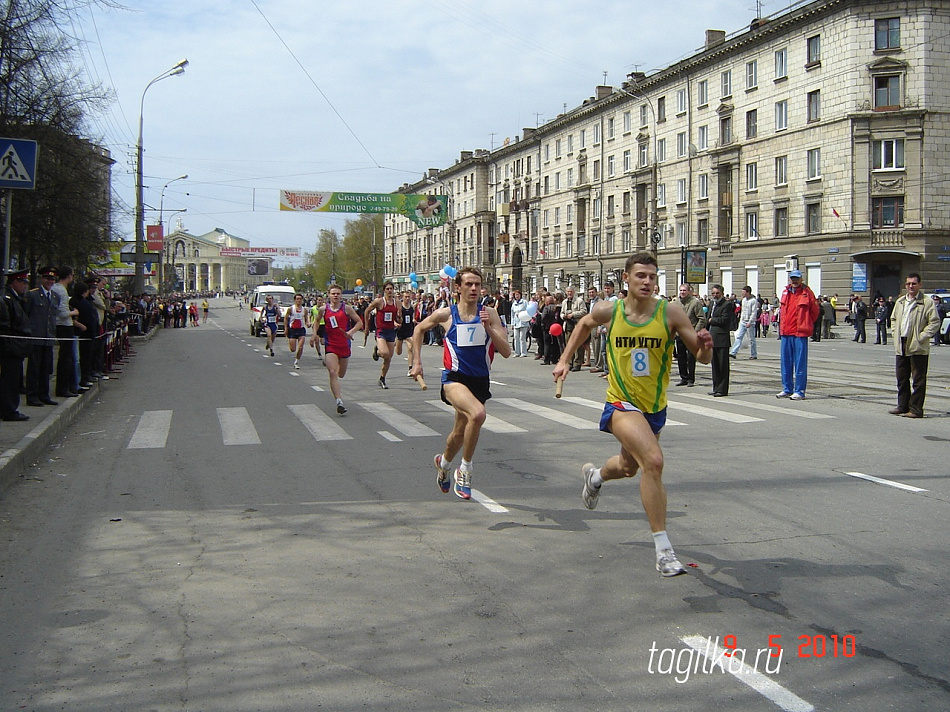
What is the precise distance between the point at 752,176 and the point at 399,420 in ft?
150

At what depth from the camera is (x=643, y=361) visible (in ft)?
18.5

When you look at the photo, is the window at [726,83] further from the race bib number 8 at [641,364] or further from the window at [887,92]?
the race bib number 8 at [641,364]

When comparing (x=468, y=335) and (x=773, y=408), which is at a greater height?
(x=468, y=335)

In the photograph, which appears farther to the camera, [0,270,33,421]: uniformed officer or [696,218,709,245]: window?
[696,218,709,245]: window

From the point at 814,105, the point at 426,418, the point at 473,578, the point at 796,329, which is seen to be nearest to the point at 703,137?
the point at 814,105

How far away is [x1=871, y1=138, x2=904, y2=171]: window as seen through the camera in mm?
45375

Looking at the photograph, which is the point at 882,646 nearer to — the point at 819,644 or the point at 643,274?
the point at 819,644

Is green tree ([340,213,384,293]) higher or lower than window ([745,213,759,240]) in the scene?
higher

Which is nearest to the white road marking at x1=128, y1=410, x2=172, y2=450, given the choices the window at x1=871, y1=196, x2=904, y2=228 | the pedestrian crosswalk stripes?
the pedestrian crosswalk stripes

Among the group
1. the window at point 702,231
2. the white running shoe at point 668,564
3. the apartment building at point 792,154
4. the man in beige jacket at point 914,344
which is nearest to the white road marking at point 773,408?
the man in beige jacket at point 914,344

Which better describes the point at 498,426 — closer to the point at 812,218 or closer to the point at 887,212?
the point at 887,212

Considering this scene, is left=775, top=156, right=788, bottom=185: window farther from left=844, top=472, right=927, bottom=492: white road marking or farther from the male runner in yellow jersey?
the male runner in yellow jersey

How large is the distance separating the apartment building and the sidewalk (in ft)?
107

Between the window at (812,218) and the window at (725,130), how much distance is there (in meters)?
8.10
